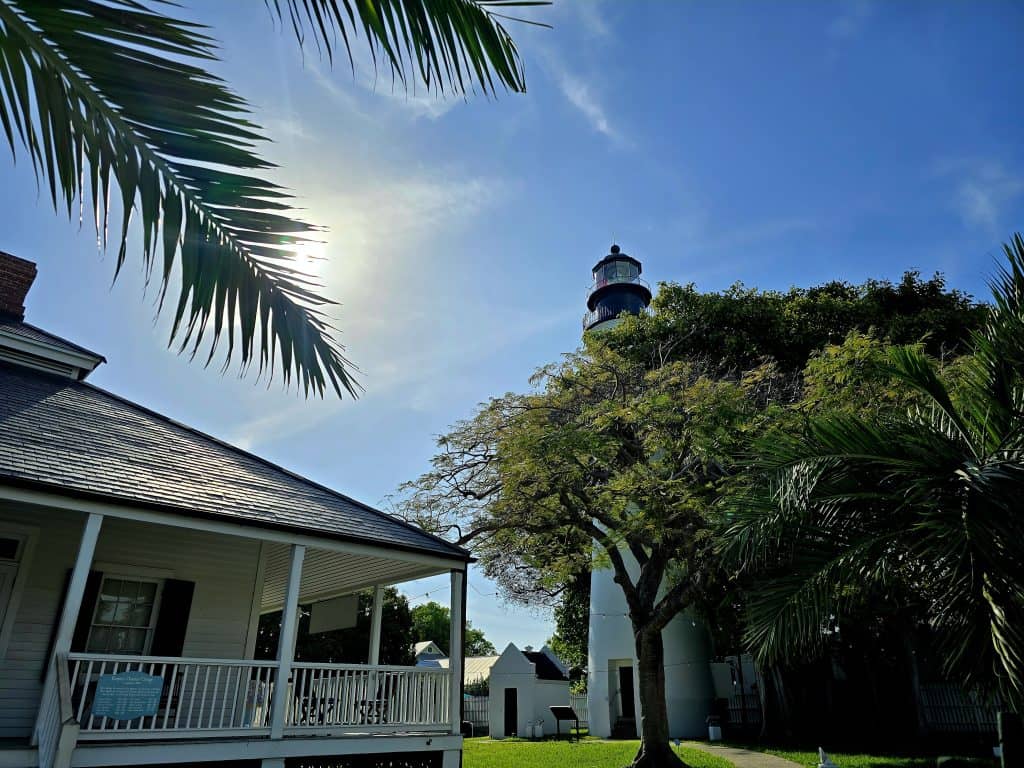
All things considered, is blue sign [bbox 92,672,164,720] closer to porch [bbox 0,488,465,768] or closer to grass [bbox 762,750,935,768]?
porch [bbox 0,488,465,768]

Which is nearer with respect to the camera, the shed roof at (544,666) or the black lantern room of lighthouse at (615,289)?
the shed roof at (544,666)

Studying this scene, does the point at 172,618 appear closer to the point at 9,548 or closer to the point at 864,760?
the point at 9,548

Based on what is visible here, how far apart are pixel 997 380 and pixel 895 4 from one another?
4149 mm

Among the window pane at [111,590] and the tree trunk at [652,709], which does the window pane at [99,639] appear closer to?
the window pane at [111,590]

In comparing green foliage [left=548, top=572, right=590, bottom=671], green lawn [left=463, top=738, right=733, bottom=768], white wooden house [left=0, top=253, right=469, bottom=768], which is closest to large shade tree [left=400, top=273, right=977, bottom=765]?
green lawn [left=463, top=738, right=733, bottom=768]

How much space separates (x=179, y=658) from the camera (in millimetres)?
7191

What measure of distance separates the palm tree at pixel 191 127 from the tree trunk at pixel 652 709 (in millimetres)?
14727

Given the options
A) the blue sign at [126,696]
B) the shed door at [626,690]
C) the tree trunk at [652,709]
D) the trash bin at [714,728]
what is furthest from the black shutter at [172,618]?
the shed door at [626,690]

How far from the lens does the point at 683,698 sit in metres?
22.0

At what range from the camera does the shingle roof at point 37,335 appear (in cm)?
1089

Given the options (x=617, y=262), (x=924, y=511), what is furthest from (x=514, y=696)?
(x=924, y=511)

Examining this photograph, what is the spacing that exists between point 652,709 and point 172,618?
11.2 meters

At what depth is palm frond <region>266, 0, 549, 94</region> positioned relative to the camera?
2484mm

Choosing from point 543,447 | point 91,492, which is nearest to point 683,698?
point 543,447
